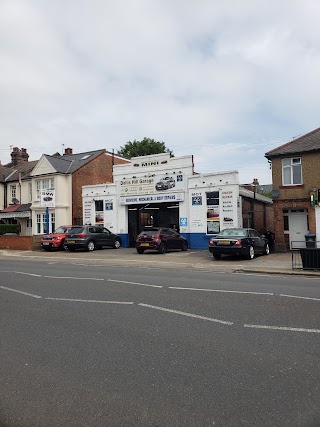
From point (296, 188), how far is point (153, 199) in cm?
976

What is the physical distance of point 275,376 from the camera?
13.3ft

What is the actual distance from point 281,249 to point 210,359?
1833cm

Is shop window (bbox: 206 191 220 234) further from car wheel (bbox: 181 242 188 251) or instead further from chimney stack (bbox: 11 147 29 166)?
chimney stack (bbox: 11 147 29 166)

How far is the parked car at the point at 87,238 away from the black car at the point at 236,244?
936cm

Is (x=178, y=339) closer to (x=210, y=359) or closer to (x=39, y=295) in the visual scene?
(x=210, y=359)

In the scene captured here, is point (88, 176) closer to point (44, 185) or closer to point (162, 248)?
point (44, 185)

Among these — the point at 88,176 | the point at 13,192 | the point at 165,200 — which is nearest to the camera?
the point at 165,200

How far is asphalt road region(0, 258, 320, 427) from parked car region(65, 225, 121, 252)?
50.3 ft

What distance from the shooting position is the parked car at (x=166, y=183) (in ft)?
85.1

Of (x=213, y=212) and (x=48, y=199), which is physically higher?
(x=48, y=199)

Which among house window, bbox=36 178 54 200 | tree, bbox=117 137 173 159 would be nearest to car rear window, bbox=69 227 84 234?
house window, bbox=36 178 54 200

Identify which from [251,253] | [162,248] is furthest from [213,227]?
[251,253]

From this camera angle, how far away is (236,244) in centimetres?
1714

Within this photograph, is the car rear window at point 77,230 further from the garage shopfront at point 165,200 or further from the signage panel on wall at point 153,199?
the signage panel on wall at point 153,199
